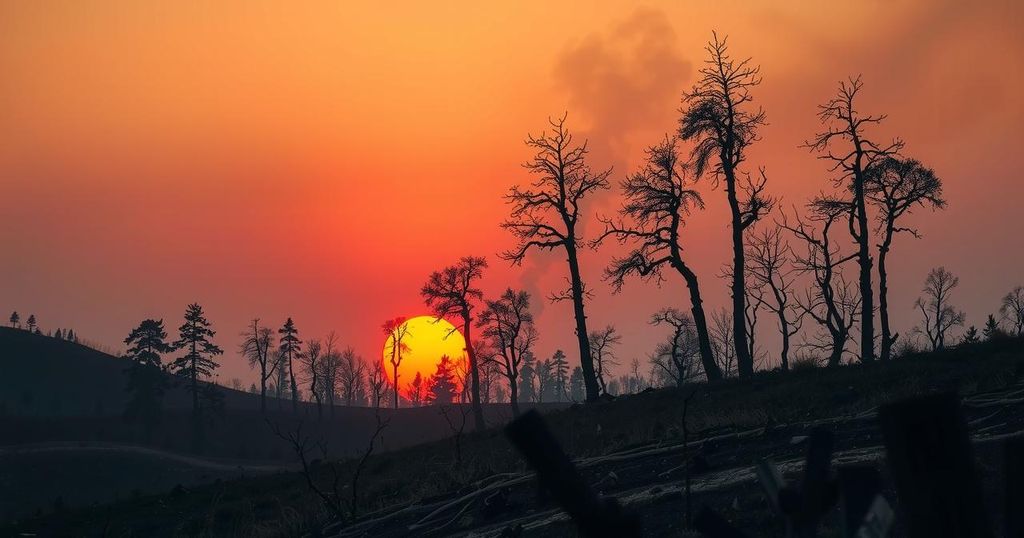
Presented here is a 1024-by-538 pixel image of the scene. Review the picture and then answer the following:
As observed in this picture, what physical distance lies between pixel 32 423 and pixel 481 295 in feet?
182

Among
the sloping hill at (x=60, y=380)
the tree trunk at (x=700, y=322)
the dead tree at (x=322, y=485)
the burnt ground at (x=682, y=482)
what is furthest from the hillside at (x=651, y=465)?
Answer: the sloping hill at (x=60, y=380)

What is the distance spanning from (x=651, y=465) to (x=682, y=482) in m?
1.67

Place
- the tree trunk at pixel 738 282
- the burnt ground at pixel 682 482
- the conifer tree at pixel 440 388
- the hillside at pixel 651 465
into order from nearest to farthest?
the burnt ground at pixel 682 482
the hillside at pixel 651 465
the tree trunk at pixel 738 282
the conifer tree at pixel 440 388

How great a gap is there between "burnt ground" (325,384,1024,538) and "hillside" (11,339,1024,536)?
0.02 m

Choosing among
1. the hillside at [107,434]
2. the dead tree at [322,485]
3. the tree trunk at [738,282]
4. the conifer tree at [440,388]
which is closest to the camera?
the dead tree at [322,485]

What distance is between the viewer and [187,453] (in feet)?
259

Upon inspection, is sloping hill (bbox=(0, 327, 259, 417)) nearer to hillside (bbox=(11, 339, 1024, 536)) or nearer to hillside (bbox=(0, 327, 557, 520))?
hillside (bbox=(0, 327, 557, 520))

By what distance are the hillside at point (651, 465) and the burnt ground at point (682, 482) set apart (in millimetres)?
24

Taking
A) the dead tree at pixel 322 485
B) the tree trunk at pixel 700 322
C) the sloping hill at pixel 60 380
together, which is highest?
the sloping hill at pixel 60 380

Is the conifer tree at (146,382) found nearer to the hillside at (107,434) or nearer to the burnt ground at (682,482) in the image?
the hillside at (107,434)

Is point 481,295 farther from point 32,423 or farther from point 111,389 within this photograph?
point 111,389

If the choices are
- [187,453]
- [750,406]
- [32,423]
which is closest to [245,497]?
[750,406]

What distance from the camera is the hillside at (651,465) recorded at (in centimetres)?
870

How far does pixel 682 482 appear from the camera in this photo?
932 cm
